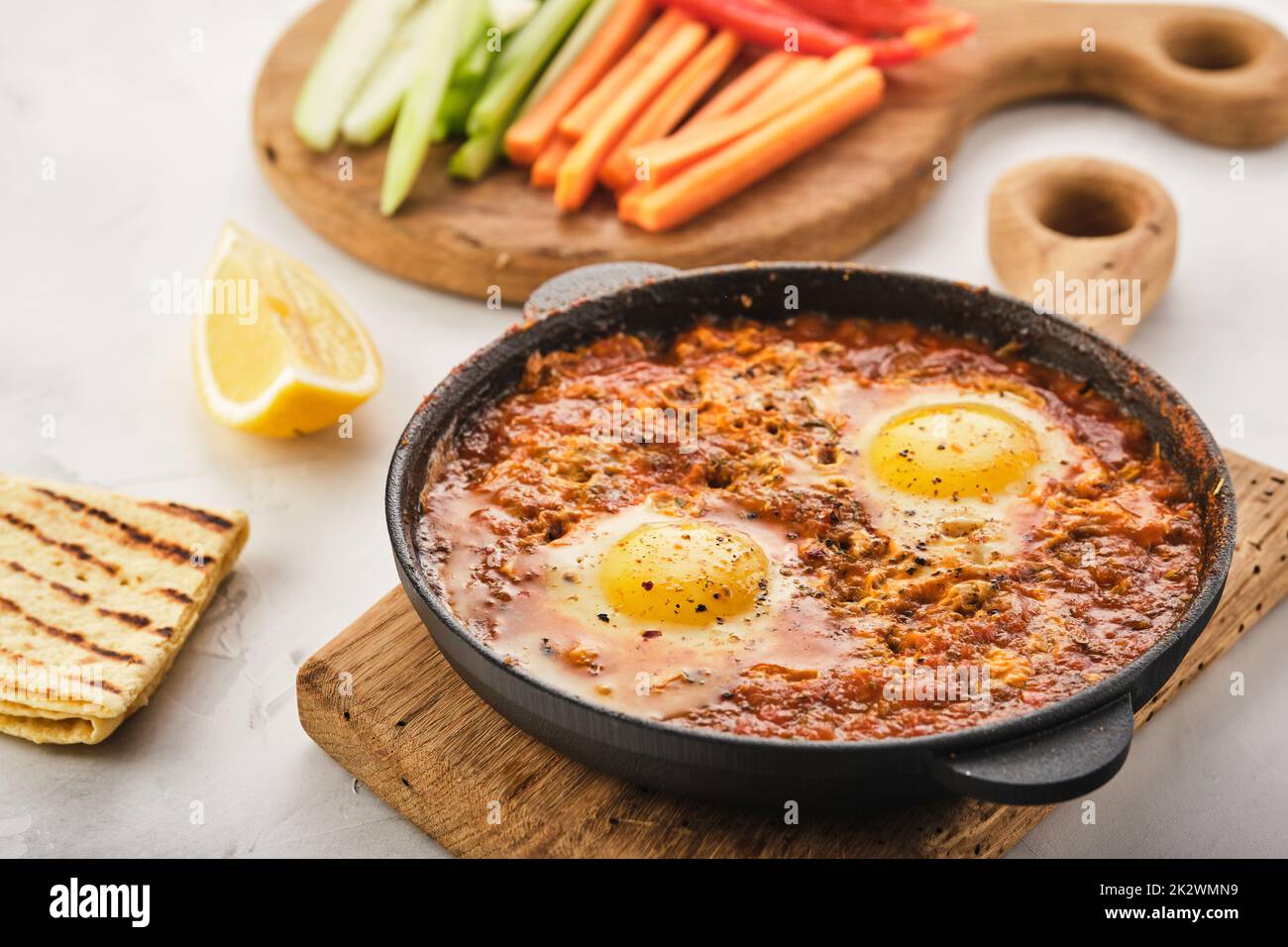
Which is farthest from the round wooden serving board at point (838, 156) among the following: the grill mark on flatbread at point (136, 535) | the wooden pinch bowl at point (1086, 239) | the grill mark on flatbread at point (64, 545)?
the grill mark on flatbread at point (64, 545)

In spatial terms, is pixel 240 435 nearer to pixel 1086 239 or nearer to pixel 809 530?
pixel 809 530

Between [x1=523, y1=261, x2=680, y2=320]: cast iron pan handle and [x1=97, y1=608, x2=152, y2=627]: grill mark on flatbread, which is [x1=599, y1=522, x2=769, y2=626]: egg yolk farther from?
[x1=97, y1=608, x2=152, y2=627]: grill mark on flatbread

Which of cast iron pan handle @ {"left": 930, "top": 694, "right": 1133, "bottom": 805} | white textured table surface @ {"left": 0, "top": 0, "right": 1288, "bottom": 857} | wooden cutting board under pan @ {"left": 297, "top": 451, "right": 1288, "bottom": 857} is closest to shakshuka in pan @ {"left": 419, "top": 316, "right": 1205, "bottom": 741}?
cast iron pan handle @ {"left": 930, "top": 694, "right": 1133, "bottom": 805}

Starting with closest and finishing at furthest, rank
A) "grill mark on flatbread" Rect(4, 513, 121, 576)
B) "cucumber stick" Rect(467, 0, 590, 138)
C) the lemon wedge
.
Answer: "grill mark on flatbread" Rect(4, 513, 121, 576) < the lemon wedge < "cucumber stick" Rect(467, 0, 590, 138)

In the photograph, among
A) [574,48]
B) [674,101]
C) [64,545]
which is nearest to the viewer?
[64,545]

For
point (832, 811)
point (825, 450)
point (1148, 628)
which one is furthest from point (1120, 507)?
point (832, 811)

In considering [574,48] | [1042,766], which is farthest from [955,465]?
[574,48]
